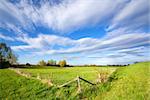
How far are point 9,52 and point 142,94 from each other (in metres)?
99.1

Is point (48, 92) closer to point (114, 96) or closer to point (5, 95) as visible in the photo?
point (5, 95)

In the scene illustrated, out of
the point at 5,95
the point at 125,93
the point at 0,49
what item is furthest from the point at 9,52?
the point at 125,93

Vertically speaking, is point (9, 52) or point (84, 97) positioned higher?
point (9, 52)

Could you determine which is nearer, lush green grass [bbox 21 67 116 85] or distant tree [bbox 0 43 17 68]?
lush green grass [bbox 21 67 116 85]

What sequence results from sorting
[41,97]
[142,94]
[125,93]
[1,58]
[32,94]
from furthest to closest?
[1,58] → [32,94] → [41,97] → [125,93] → [142,94]

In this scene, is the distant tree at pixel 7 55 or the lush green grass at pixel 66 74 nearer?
the lush green grass at pixel 66 74

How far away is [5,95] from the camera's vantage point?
19.0 metres

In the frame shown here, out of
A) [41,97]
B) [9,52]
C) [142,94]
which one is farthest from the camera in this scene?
[9,52]

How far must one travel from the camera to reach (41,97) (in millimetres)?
17453

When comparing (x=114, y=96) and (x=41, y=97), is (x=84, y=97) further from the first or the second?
(x=41, y=97)

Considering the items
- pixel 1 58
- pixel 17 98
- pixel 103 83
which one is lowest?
pixel 17 98

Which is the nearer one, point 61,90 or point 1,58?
point 61,90

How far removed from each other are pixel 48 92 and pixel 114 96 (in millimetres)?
6625

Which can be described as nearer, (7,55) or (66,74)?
(66,74)
